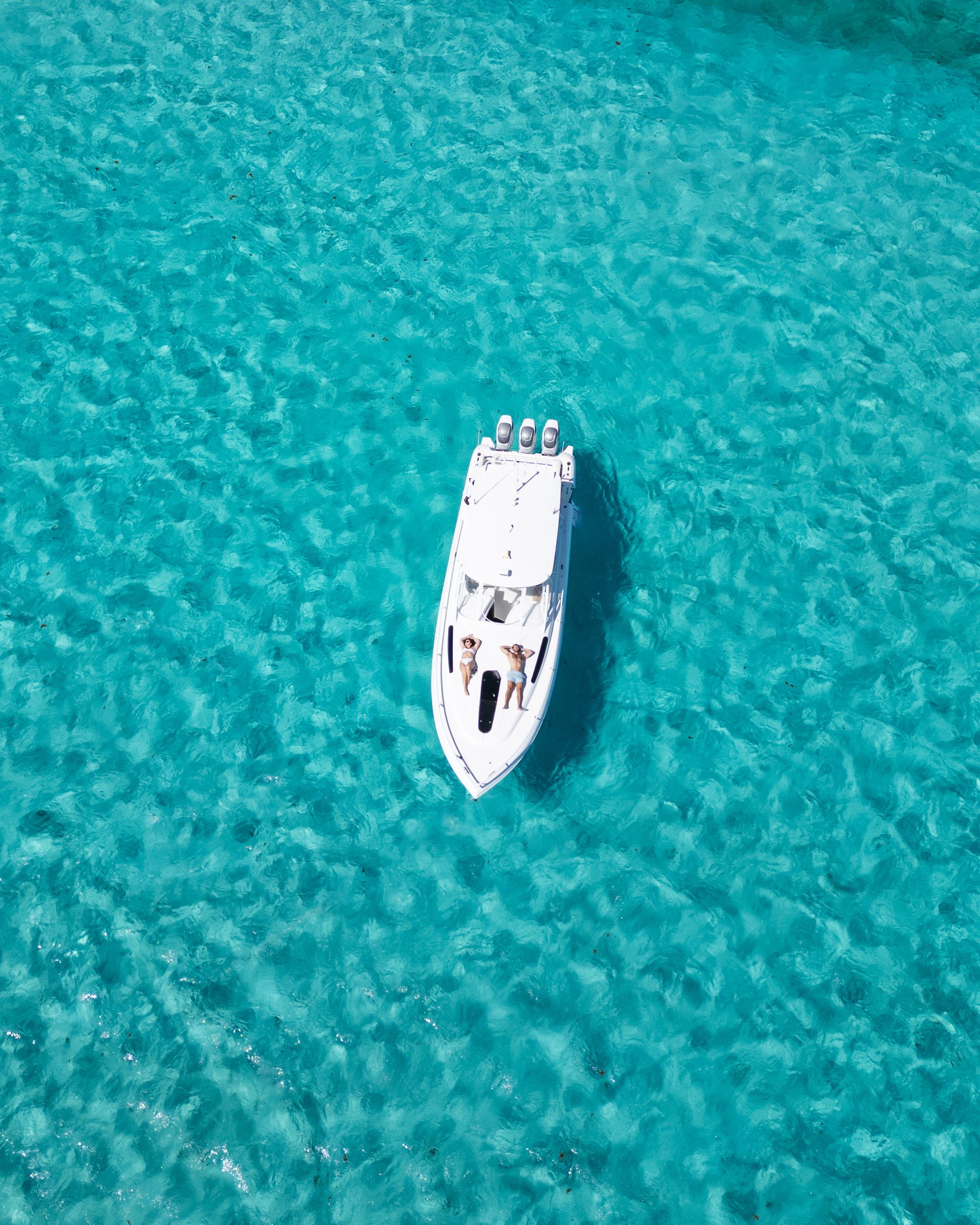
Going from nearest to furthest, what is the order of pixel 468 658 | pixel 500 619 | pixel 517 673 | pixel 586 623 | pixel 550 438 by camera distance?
pixel 517 673
pixel 468 658
pixel 500 619
pixel 550 438
pixel 586 623

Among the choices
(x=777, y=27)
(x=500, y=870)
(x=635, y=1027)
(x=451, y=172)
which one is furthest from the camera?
(x=777, y=27)

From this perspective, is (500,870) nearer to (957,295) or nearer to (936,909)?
(936,909)

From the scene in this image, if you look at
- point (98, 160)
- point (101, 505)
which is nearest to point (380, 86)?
point (98, 160)

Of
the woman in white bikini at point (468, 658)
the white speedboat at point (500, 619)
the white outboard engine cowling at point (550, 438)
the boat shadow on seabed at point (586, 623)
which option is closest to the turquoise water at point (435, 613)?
the boat shadow on seabed at point (586, 623)

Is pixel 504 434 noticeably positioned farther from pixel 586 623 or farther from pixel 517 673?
pixel 517 673

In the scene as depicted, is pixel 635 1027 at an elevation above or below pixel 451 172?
below

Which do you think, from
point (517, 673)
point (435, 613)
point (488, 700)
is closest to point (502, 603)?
point (517, 673)
